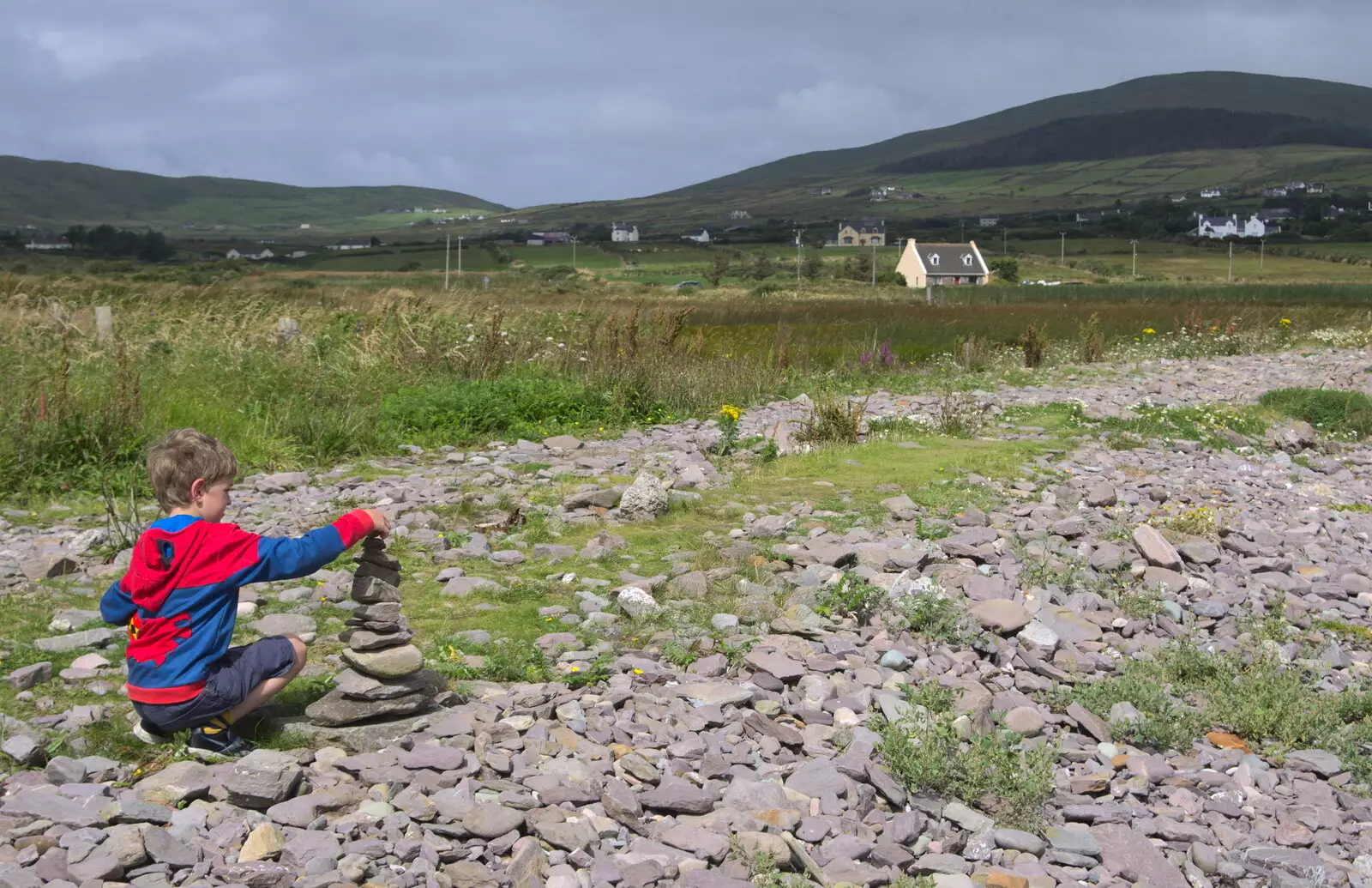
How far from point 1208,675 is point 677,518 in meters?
3.73

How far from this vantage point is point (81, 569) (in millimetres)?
6758

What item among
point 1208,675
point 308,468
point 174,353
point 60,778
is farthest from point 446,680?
point 174,353

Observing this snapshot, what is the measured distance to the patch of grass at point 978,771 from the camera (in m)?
4.14

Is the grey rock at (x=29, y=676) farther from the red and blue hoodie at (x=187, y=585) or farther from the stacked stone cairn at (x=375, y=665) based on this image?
the stacked stone cairn at (x=375, y=665)

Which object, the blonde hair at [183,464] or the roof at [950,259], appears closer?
the blonde hair at [183,464]

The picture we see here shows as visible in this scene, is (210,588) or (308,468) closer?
(210,588)

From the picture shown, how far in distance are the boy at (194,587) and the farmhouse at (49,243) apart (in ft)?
274

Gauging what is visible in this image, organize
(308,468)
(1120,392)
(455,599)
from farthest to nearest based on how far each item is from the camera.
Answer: (1120,392) → (308,468) → (455,599)

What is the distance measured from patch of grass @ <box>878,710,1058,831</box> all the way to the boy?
2.28 meters

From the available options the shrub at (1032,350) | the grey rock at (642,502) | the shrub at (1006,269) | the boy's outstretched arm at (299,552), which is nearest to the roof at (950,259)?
the shrub at (1006,269)

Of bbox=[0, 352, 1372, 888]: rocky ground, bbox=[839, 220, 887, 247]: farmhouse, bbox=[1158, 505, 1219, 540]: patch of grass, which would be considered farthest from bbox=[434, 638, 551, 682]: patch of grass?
bbox=[839, 220, 887, 247]: farmhouse

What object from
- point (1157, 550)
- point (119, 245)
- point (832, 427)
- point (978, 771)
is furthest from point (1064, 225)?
point (978, 771)

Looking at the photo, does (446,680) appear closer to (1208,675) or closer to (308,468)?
(1208,675)

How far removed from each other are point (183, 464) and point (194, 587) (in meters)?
0.46
